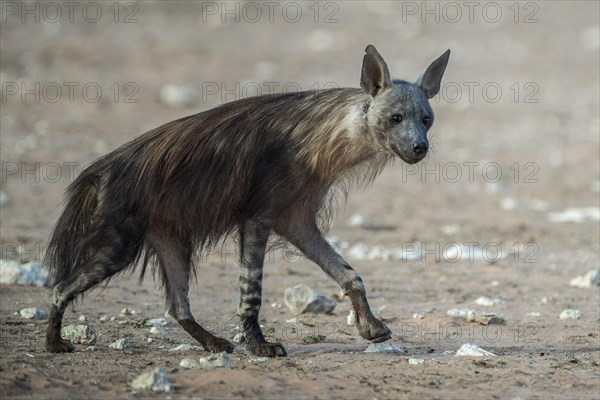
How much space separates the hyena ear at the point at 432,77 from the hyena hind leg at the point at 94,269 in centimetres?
203

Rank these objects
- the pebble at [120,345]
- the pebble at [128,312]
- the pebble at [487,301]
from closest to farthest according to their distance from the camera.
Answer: the pebble at [120,345] < the pebble at [128,312] < the pebble at [487,301]

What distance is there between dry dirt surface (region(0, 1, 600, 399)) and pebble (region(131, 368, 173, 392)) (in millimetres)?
35

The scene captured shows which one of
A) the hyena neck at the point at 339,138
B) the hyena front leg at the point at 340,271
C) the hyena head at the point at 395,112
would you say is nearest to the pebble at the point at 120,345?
the hyena front leg at the point at 340,271

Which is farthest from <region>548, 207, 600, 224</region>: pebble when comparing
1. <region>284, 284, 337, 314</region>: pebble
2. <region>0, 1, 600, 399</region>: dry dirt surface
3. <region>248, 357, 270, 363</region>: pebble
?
<region>248, 357, 270, 363</region>: pebble

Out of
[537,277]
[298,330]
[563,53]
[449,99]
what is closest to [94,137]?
[449,99]

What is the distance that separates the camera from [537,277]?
10211 millimetres

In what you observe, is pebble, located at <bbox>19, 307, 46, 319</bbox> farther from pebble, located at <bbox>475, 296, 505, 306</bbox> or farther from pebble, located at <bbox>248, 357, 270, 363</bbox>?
pebble, located at <bbox>475, 296, 505, 306</bbox>

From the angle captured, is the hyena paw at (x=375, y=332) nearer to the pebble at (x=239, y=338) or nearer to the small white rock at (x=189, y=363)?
the pebble at (x=239, y=338)

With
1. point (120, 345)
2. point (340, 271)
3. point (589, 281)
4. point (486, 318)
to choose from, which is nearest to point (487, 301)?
point (486, 318)

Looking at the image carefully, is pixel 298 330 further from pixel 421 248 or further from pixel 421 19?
pixel 421 19

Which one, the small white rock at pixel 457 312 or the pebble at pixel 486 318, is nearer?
the pebble at pixel 486 318

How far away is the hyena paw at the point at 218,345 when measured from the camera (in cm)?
687

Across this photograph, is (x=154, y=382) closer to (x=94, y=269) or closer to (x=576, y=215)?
(x=94, y=269)

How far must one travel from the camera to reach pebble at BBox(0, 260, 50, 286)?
30.0ft
